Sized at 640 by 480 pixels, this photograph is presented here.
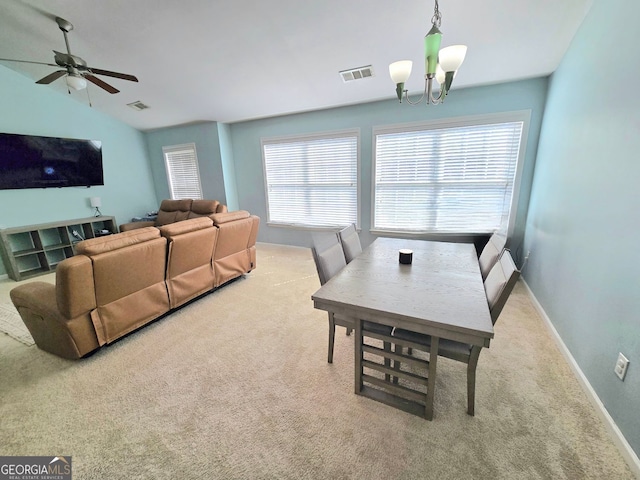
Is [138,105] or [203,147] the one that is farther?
[203,147]

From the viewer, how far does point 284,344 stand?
A: 2.10 metres

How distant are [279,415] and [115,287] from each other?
1.63 m

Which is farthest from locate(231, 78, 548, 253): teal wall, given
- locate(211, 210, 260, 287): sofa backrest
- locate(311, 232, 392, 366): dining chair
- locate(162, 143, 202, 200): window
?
locate(311, 232, 392, 366): dining chair

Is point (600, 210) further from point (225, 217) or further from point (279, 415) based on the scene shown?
point (225, 217)

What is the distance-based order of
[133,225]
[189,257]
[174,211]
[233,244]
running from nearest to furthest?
[189,257] → [233,244] → [133,225] → [174,211]

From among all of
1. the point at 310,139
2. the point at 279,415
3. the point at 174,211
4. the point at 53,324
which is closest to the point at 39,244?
the point at 174,211

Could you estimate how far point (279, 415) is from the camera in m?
1.46

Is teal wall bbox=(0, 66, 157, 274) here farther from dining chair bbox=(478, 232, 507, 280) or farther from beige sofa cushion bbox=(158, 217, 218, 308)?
dining chair bbox=(478, 232, 507, 280)

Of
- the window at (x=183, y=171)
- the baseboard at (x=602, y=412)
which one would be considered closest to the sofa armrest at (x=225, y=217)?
the window at (x=183, y=171)

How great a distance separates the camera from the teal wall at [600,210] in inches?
51.2

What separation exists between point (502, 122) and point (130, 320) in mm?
4583

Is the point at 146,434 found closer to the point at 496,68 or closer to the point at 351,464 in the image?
the point at 351,464

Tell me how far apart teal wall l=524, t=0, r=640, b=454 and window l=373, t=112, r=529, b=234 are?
707 mm

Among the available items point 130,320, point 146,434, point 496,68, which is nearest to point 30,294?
point 130,320
